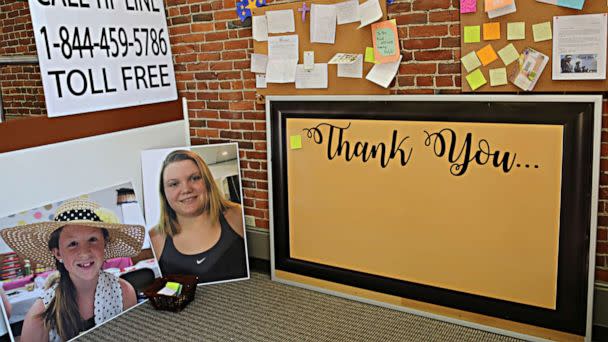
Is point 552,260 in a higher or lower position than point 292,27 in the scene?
lower

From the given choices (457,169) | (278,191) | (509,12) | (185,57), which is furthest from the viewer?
(185,57)

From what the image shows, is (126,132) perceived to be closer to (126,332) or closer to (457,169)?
(126,332)

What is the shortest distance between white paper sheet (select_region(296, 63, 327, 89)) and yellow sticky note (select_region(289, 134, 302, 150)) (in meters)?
0.28

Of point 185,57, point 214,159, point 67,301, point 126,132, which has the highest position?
point 185,57

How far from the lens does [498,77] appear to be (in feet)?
7.93

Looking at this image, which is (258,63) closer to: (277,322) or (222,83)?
(222,83)

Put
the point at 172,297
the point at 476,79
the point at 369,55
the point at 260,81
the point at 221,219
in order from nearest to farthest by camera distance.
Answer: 1. the point at 476,79
2. the point at 369,55
3. the point at 172,297
4. the point at 260,81
5. the point at 221,219

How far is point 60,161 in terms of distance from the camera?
2.76 metres

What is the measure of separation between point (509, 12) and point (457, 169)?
2.46 ft

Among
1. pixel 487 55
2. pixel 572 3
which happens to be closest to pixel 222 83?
pixel 487 55

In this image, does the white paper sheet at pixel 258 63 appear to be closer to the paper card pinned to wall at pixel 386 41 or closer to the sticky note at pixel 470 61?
the paper card pinned to wall at pixel 386 41

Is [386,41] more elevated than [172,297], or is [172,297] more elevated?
[386,41]

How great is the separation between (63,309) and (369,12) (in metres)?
2.14

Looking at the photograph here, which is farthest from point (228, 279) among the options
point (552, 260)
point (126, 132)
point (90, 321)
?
point (552, 260)
